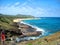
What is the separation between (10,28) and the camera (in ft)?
9.36

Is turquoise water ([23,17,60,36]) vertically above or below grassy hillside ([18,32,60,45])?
above

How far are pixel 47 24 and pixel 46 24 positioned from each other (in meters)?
0.02

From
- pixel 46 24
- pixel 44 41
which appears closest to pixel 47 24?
pixel 46 24

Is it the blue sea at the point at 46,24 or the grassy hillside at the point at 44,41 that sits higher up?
the blue sea at the point at 46,24

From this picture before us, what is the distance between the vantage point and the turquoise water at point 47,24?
282 cm

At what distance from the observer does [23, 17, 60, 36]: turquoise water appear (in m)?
2.82

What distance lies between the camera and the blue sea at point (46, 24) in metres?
2.82

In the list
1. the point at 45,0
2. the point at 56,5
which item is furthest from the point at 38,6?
the point at 56,5

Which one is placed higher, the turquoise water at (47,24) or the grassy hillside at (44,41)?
the turquoise water at (47,24)

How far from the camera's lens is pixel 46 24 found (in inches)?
112

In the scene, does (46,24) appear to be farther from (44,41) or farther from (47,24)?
(44,41)

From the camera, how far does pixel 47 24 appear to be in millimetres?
2850

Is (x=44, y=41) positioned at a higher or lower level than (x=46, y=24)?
lower

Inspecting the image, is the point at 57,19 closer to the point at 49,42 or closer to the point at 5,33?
the point at 49,42
